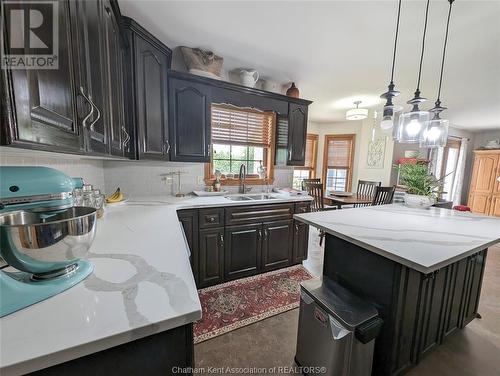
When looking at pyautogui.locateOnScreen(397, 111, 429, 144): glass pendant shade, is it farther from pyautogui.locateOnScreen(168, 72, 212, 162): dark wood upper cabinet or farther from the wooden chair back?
pyautogui.locateOnScreen(168, 72, 212, 162): dark wood upper cabinet

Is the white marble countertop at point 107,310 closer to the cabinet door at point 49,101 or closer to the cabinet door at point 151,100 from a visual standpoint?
the cabinet door at point 49,101

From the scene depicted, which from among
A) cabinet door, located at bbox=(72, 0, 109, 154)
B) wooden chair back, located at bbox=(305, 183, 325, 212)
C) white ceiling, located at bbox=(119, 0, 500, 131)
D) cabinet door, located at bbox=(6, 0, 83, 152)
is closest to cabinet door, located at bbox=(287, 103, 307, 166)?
white ceiling, located at bbox=(119, 0, 500, 131)

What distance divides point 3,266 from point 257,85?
2822 mm

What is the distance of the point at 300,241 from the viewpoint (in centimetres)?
265

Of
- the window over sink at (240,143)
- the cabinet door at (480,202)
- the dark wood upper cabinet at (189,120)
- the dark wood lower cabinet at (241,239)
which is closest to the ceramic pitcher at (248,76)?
the window over sink at (240,143)

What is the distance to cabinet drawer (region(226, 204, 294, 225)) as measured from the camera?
2191mm

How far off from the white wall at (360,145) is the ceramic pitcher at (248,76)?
3372mm

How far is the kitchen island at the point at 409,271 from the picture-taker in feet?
3.63

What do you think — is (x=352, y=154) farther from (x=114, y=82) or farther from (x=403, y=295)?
(x=114, y=82)

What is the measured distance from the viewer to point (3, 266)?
77 centimetres

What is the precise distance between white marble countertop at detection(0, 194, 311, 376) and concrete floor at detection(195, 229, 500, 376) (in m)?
1.02

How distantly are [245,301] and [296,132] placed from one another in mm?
2192

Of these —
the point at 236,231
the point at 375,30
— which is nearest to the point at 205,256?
the point at 236,231

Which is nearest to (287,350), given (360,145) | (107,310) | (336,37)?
(107,310)
